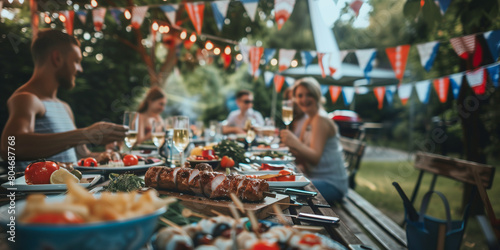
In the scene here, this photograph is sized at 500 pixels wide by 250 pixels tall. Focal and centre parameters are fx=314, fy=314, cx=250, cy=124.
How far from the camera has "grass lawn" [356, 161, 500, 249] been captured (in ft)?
15.4

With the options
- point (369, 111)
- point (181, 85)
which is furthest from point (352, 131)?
point (369, 111)

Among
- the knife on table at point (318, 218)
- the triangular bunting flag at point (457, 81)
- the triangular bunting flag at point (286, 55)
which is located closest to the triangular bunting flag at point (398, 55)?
the triangular bunting flag at point (457, 81)

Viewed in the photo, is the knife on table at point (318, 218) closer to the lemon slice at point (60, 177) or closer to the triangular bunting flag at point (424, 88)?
the lemon slice at point (60, 177)

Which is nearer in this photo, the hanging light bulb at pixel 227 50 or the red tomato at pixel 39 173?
the red tomato at pixel 39 173

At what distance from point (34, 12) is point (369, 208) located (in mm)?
5903

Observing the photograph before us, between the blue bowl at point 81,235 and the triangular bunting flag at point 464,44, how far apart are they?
182 inches

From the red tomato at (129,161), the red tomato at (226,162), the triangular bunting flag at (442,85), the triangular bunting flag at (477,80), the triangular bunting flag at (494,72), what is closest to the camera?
the red tomato at (129,161)

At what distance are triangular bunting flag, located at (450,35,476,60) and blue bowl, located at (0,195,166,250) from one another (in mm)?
4627

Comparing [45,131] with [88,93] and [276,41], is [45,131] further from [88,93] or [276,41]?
[276,41]

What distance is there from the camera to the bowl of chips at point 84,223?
1.92ft

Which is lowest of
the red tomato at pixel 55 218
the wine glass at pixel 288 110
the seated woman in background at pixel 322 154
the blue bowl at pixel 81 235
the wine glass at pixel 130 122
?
the seated woman in background at pixel 322 154

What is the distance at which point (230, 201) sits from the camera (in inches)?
53.8

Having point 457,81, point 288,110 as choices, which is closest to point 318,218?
point 288,110

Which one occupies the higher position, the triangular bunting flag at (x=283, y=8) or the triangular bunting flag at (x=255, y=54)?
the triangular bunting flag at (x=283, y=8)
